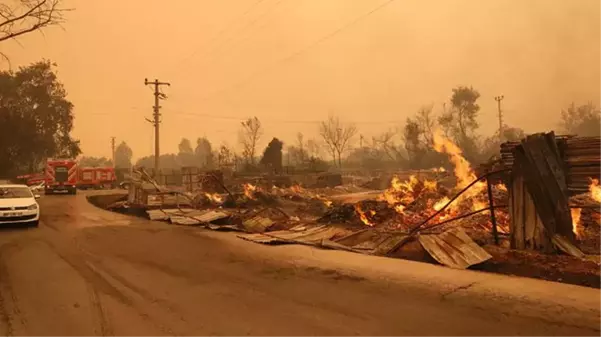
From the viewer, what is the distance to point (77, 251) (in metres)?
11.7

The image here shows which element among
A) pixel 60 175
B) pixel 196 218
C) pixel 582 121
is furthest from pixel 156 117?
pixel 582 121

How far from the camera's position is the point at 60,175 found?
4241 cm

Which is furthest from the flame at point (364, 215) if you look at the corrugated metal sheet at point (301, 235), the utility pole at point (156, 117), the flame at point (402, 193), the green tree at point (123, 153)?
the green tree at point (123, 153)

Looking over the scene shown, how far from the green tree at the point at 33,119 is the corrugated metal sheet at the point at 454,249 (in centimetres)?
5961

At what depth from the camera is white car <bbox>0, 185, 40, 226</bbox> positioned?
16.0 metres

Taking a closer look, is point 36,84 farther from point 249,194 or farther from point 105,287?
point 105,287

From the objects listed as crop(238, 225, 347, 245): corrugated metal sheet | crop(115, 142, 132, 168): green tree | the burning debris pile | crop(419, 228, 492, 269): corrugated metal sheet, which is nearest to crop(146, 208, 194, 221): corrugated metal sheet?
crop(238, 225, 347, 245): corrugated metal sheet

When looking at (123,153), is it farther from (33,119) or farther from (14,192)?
(14,192)

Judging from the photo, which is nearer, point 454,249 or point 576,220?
point 454,249

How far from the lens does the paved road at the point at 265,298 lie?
18.1 ft

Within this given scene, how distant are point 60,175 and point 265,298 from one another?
4202cm

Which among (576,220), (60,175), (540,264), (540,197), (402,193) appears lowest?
(540,264)

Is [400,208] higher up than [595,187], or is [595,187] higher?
[595,187]

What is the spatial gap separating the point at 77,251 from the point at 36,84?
59425 millimetres
